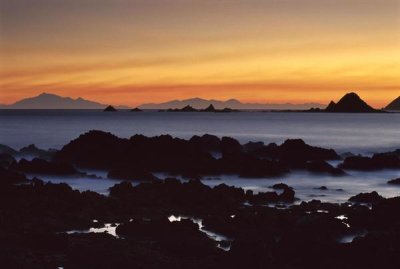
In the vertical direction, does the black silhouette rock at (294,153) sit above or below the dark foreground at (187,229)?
above

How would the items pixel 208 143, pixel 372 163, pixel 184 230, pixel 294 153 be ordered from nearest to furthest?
pixel 184 230 → pixel 372 163 → pixel 294 153 → pixel 208 143

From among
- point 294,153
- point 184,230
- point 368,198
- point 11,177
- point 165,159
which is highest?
point 294,153

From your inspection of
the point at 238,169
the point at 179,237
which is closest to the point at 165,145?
the point at 238,169

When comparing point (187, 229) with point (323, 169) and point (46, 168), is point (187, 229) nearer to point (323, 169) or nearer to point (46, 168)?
point (46, 168)

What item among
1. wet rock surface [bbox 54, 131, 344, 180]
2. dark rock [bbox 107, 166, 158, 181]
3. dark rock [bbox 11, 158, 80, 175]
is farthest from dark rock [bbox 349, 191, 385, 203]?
dark rock [bbox 11, 158, 80, 175]

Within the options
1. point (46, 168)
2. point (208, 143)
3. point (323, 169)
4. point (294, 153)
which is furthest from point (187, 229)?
point (208, 143)

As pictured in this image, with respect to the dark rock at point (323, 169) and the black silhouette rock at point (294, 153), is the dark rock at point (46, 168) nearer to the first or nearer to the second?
the dark rock at point (323, 169)

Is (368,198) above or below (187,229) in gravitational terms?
below

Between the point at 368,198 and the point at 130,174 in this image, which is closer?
the point at 368,198

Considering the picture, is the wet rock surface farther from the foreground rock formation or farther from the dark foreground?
the foreground rock formation

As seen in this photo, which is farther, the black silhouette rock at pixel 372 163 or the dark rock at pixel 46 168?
the black silhouette rock at pixel 372 163

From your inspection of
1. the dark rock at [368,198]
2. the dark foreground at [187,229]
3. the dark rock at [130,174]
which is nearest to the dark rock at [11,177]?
the dark foreground at [187,229]

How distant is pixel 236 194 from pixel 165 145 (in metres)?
15.3

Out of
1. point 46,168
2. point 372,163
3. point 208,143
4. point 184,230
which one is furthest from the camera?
point 208,143
